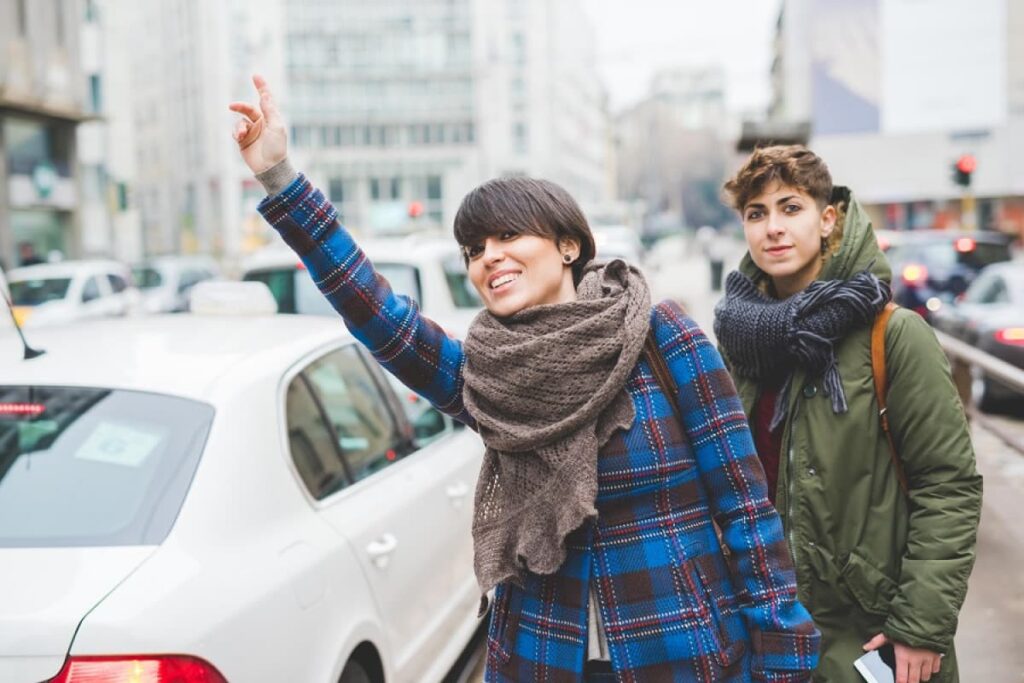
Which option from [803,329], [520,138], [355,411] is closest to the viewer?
[803,329]

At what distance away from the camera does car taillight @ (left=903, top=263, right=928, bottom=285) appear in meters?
13.3

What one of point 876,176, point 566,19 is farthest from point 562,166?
point 876,176

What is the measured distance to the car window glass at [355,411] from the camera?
339 centimetres

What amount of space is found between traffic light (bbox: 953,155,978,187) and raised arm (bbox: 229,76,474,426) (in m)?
18.1

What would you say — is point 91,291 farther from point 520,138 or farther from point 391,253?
point 520,138

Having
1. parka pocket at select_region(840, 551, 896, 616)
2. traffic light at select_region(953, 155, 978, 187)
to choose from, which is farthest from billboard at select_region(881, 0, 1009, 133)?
parka pocket at select_region(840, 551, 896, 616)

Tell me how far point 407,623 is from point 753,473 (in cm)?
166

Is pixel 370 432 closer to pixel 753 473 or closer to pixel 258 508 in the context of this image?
pixel 258 508

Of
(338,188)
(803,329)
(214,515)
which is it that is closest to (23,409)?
(214,515)

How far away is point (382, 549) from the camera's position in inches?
122

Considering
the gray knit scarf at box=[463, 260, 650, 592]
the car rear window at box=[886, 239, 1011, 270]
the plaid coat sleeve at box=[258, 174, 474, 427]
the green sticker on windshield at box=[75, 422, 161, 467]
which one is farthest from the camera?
the car rear window at box=[886, 239, 1011, 270]

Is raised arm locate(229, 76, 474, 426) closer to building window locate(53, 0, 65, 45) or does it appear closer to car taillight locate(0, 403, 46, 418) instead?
car taillight locate(0, 403, 46, 418)

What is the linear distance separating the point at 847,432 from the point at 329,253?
1215 millimetres

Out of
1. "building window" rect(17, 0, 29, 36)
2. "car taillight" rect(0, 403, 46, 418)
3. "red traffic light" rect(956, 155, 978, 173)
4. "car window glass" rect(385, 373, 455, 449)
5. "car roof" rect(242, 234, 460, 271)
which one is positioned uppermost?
"building window" rect(17, 0, 29, 36)
